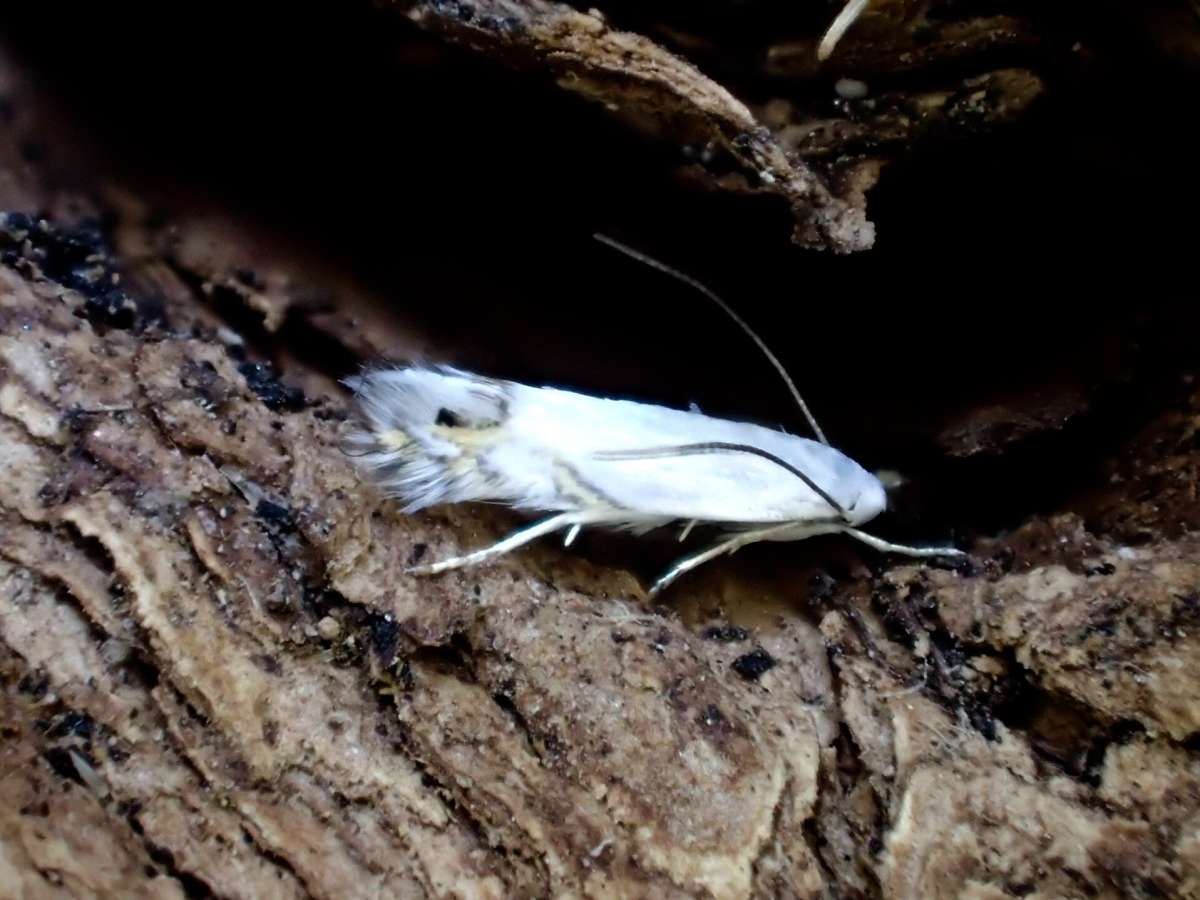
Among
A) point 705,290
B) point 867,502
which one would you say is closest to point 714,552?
point 867,502

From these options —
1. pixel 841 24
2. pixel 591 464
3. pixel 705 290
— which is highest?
pixel 841 24

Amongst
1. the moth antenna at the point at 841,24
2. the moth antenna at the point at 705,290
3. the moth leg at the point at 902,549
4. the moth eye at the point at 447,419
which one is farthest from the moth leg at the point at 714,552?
the moth antenna at the point at 841,24

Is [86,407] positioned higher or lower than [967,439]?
lower

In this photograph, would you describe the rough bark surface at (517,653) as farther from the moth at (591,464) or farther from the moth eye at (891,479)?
the moth eye at (891,479)

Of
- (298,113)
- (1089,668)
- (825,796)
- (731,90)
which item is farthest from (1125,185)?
(298,113)

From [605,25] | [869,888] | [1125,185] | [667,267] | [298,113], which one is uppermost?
[1125,185]

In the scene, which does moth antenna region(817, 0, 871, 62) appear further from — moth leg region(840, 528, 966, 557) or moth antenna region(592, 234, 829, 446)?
moth leg region(840, 528, 966, 557)

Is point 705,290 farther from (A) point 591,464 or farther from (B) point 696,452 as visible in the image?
(A) point 591,464

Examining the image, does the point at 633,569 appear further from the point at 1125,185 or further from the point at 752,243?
the point at 1125,185
